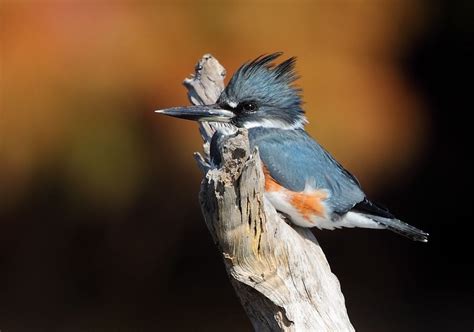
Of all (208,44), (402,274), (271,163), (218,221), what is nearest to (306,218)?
(271,163)

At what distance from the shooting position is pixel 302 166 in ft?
10.6

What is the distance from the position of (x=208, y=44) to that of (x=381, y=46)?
1.01 metres

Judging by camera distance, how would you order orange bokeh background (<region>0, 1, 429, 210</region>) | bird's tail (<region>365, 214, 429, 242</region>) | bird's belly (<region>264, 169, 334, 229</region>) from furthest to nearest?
1. orange bokeh background (<region>0, 1, 429, 210</region>)
2. bird's tail (<region>365, 214, 429, 242</region>)
3. bird's belly (<region>264, 169, 334, 229</region>)

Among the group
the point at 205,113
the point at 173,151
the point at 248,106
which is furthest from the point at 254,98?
the point at 173,151

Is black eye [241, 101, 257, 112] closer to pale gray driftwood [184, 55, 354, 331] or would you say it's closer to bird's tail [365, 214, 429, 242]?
pale gray driftwood [184, 55, 354, 331]

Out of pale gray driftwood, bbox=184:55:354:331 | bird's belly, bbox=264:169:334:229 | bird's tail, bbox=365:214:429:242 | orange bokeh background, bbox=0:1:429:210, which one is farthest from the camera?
orange bokeh background, bbox=0:1:429:210

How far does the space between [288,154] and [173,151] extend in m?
1.58

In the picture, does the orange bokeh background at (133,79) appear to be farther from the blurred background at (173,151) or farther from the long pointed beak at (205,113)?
the long pointed beak at (205,113)

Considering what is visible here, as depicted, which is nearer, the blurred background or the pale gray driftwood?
the pale gray driftwood

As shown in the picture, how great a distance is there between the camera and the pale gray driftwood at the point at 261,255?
2.65 metres

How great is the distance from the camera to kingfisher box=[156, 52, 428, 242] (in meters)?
3.17

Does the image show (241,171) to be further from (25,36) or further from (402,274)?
(402,274)

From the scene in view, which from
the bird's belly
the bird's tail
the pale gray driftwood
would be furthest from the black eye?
the bird's tail

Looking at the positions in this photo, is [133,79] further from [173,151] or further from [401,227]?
[401,227]
